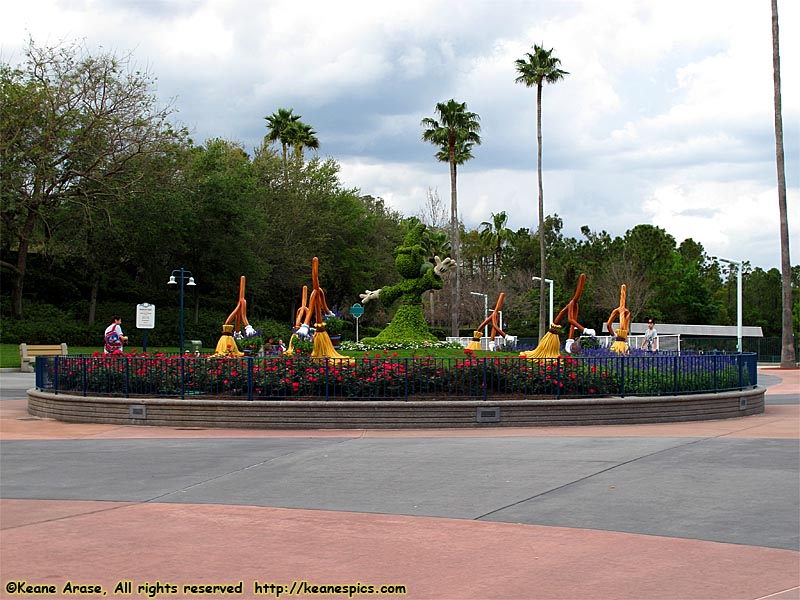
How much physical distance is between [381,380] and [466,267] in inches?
2665

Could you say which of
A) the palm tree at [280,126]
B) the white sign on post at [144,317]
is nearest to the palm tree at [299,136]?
the palm tree at [280,126]

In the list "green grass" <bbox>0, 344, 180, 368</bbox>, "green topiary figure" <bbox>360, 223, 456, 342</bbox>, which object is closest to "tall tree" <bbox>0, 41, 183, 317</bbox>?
"green grass" <bbox>0, 344, 180, 368</bbox>

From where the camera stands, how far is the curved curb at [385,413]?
15609mm

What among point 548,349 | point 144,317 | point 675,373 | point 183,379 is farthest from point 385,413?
point 144,317

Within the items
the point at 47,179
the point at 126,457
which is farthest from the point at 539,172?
the point at 126,457

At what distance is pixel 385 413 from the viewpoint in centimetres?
1561

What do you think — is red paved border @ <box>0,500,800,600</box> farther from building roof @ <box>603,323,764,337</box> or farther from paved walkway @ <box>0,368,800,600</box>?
building roof @ <box>603,323,764,337</box>

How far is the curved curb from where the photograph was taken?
15609 millimetres

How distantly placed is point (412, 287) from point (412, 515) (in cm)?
1786

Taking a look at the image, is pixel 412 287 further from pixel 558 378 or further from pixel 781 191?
pixel 781 191

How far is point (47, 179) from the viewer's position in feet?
137

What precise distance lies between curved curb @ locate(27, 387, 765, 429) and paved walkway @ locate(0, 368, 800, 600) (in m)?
1.13

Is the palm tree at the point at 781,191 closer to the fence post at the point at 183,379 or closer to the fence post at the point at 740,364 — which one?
the fence post at the point at 740,364

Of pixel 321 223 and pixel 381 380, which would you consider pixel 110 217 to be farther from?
pixel 381 380
